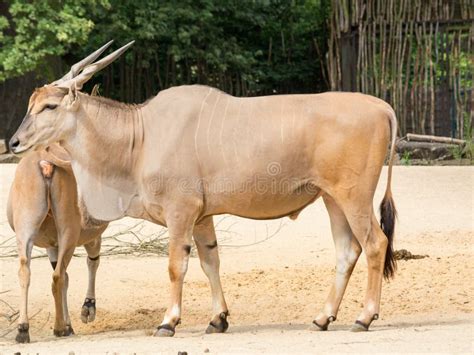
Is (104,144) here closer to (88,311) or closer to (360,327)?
(88,311)

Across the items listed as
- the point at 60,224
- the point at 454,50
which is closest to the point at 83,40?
the point at 454,50

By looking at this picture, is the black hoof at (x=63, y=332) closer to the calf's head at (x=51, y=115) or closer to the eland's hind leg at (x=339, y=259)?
the calf's head at (x=51, y=115)

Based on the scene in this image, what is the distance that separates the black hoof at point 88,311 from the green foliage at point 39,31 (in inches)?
367

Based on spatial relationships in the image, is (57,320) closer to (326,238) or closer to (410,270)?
(410,270)

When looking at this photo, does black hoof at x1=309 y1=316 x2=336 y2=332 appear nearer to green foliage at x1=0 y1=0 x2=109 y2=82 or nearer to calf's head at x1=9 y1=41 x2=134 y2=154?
calf's head at x1=9 y1=41 x2=134 y2=154

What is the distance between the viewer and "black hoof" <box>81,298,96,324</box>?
8766 mm

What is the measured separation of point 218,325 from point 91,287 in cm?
156

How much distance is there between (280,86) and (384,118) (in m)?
14.8

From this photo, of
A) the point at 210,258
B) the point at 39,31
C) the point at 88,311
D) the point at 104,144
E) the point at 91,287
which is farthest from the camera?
the point at 39,31

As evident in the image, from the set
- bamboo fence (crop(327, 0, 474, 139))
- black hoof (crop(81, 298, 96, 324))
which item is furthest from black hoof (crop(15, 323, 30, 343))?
bamboo fence (crop(327, 0, 474, 139))

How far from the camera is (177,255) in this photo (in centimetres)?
745

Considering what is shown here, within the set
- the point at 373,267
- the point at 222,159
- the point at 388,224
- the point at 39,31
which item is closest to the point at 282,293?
the point at 388,224

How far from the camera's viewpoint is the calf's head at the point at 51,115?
739 centimetres

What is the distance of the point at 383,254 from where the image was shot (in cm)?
746
